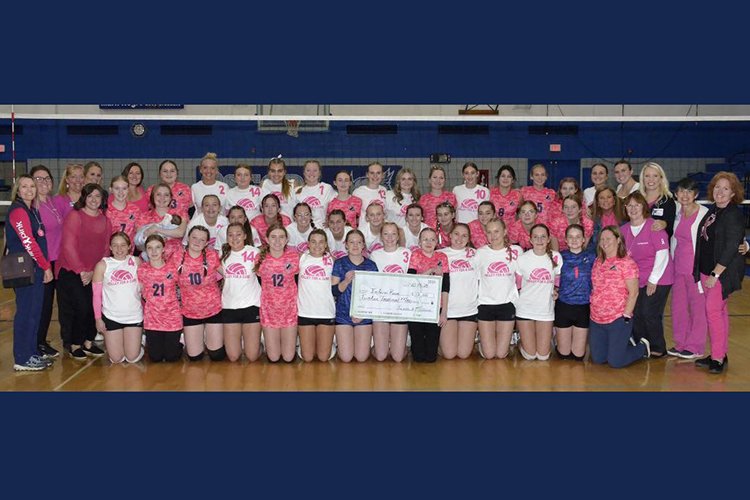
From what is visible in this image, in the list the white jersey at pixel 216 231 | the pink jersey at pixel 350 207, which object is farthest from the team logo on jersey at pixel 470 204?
the white jersey at pixel 216 231

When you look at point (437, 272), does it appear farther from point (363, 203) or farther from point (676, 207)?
point (676, 207)

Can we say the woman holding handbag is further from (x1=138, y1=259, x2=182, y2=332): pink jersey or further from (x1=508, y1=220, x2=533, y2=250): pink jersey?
(x1=508, y1=220, x2=533, y2=250): pink jersey

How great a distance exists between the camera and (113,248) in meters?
6.43

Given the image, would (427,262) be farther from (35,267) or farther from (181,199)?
(35,267)

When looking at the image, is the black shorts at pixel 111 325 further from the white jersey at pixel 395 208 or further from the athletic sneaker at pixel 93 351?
the white jersey at pixel 395 208

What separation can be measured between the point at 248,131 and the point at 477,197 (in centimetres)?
1033

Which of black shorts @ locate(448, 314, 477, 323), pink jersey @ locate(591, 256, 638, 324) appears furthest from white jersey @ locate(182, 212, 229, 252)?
pink jersey @ locate(591, 256, 638, 324)

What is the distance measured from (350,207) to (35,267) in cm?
327

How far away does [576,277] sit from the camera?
6.63 metres

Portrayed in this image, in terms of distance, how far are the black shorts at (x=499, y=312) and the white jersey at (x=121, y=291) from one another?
350 cm

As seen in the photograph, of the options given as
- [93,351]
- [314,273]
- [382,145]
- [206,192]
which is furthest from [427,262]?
[382,145]

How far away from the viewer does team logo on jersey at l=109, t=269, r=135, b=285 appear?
643 centimetres

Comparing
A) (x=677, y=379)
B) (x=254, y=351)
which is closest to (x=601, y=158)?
(x=677, y=379)

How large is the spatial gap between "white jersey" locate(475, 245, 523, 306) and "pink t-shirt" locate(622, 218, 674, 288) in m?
1.17
